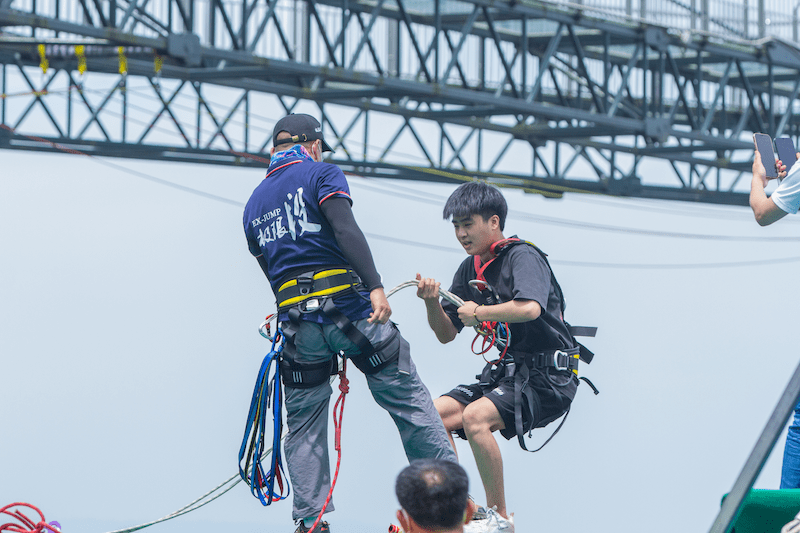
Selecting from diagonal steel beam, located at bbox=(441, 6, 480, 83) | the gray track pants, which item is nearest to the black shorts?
the gray track pants

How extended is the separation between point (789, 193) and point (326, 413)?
2.31 m

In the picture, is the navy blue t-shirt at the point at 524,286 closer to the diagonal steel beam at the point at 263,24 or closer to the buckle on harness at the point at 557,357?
the buckle on harness at the point at 557,357

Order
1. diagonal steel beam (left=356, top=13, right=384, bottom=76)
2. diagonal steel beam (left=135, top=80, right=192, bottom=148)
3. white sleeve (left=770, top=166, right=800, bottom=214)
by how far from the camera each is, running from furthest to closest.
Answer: diagonal steel beam (left=135, top=80, right=192, bottom=148) < diagonal steel beam (left=356, top=13, right=384, bottom=76) < white sleeve (left=770, top=166, right=800, bottom=214)

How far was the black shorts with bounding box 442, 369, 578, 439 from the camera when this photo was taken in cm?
533

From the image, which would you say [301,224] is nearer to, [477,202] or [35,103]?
[477,202]

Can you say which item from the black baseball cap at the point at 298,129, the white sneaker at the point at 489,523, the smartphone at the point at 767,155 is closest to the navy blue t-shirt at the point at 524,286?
the white sneaker at the point at 489,523

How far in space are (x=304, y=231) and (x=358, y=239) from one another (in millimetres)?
298

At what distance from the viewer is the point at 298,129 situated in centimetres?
508

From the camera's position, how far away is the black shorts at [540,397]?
5332 mm

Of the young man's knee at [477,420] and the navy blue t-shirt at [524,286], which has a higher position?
the navy blue t-shirt at [524,286]

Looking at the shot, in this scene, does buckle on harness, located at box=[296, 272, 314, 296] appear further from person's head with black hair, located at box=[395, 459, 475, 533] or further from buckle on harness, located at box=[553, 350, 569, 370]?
person's head with black hair, located at box=[395, 459, 475, 533]

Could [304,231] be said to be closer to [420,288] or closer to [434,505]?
[420,288]

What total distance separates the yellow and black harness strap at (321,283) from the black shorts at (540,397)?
1065mm

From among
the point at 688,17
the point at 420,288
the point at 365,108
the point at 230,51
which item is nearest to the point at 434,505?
the point at 420,288
